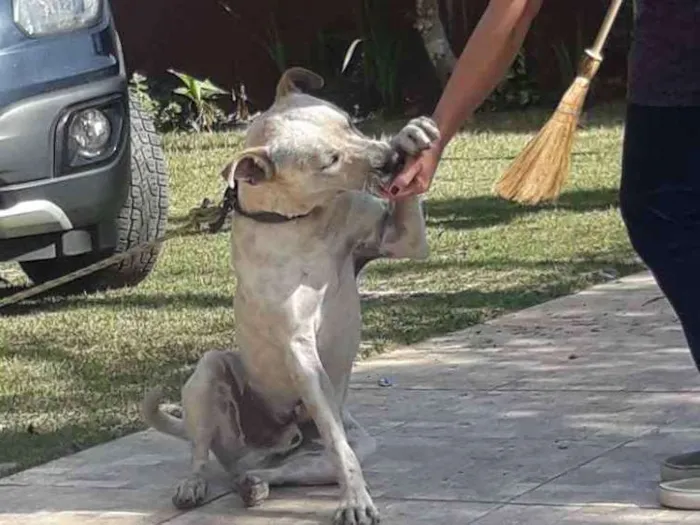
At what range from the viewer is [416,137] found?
4270 millimetres

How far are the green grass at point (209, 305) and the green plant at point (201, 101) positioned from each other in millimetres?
4572

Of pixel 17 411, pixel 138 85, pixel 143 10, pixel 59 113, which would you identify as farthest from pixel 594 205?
pixel 143 10

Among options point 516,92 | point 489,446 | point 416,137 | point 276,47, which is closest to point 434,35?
point 516,92

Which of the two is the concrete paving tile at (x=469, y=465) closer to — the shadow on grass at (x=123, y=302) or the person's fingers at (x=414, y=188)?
the person's fingers at (x=414, y=188)

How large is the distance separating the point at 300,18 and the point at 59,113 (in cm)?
979

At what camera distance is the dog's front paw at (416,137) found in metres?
4.27

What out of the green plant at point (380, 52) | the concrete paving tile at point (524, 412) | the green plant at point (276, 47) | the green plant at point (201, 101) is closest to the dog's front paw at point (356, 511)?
the concrete paving tile at point (524, 412)

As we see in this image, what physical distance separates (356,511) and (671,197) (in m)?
1.11

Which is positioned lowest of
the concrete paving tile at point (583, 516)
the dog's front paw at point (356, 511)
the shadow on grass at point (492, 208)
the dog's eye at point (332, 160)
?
the shadow on grass at point (492, 208)

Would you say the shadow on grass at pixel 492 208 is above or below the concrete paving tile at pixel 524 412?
below

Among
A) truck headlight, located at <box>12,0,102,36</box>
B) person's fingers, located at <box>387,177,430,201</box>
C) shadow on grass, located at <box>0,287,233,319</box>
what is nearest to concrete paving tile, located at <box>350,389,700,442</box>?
person's fingers, located at <box>387,177,430,201</box>

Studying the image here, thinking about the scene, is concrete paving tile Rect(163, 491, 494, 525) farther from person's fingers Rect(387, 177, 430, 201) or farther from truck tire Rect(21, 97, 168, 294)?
truck tire Rect(21, 97, 168, 294)

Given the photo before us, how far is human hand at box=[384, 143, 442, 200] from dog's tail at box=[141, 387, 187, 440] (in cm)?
104

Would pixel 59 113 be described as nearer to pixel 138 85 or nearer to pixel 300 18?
pixel 138 85
